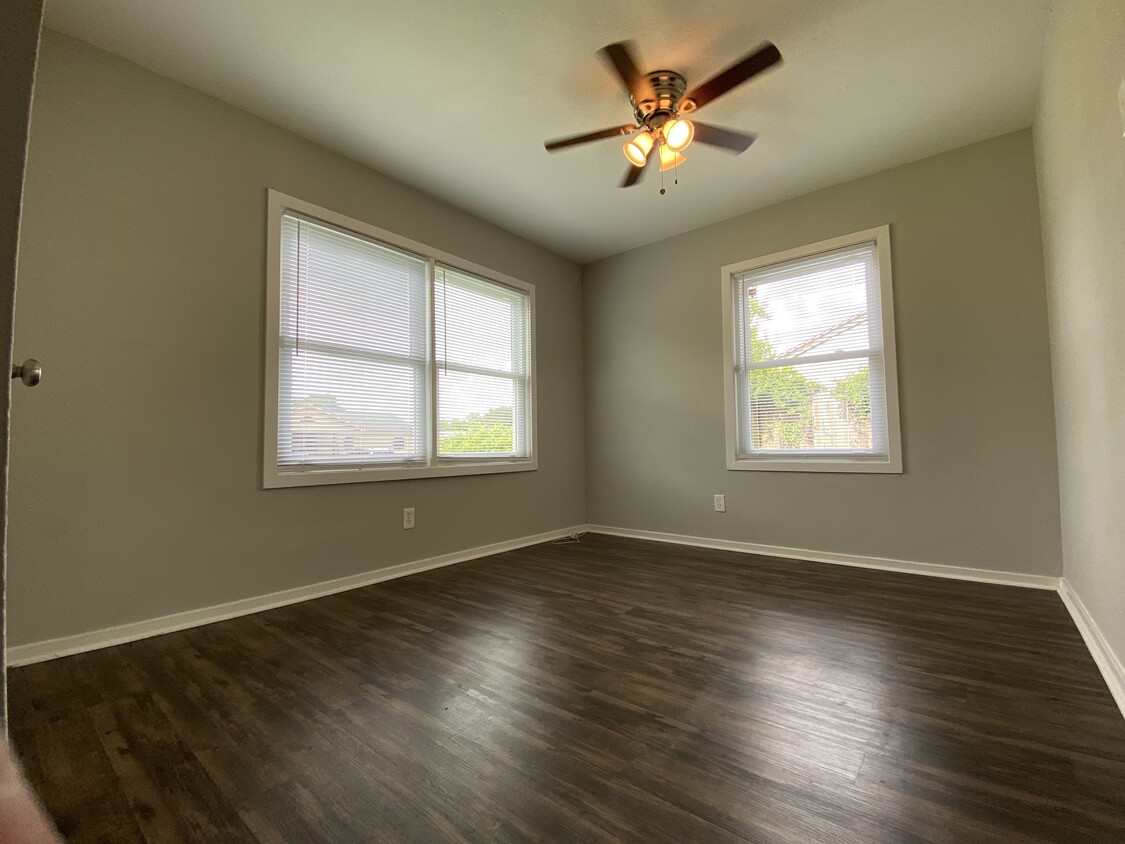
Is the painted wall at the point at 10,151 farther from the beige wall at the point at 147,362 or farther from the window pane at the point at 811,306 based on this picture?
the window pane at the point at 811,306

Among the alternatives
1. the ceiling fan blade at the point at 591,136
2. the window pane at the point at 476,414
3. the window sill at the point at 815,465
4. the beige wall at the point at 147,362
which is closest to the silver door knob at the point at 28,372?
the beige wall at the point at 147,362

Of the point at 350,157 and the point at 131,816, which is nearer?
the point at 131,816

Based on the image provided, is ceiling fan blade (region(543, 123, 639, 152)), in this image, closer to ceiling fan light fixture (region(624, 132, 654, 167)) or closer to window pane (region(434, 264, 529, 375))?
ceiling fan light fixture (region(624, 132, 654, 167))

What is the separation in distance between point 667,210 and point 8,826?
3.96 m

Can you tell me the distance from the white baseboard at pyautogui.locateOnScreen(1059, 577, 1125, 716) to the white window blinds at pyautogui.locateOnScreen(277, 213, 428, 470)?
3.25m

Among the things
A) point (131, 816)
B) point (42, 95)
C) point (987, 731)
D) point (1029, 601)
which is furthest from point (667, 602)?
point (42, 95)

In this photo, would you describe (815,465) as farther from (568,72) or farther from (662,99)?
(568,72)

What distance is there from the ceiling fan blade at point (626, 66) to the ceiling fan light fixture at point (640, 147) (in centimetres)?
19

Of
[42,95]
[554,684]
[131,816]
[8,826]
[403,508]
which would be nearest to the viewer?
[8,826]

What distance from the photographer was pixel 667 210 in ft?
11.9

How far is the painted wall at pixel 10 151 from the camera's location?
627 mm

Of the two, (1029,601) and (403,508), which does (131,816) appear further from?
(1029,601)

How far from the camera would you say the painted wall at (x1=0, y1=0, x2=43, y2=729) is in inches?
24.7

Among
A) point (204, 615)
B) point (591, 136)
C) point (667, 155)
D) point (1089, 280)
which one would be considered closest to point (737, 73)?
point (667, 155)
